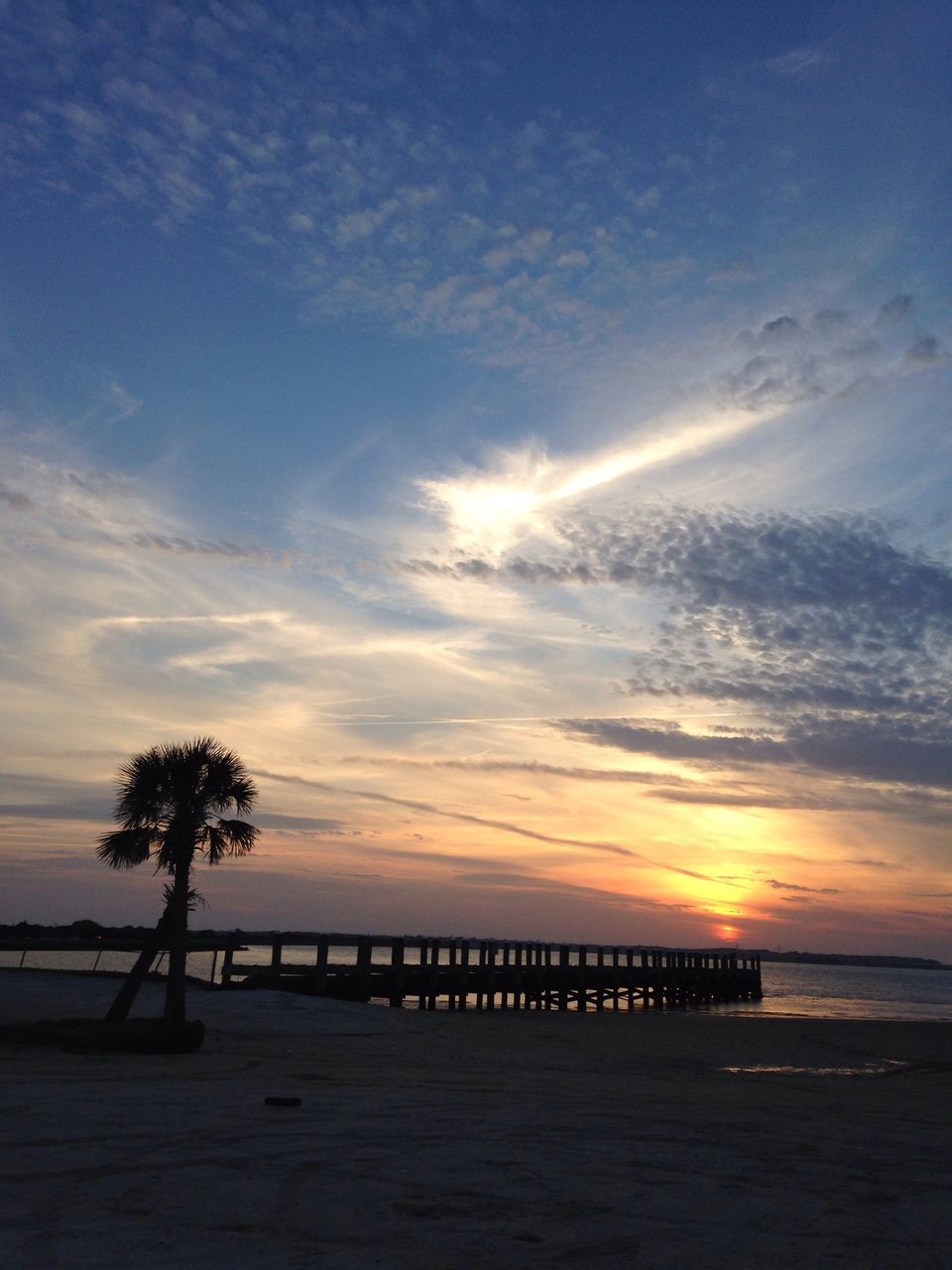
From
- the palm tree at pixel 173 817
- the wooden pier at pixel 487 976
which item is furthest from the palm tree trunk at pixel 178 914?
the wooden pier at pixel 487 976

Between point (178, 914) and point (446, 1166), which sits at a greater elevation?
point (178, 914)

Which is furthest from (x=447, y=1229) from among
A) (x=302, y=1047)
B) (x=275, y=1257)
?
(x=302, y=1047)

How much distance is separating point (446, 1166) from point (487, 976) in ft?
122

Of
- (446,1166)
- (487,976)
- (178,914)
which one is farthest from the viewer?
(487,976)

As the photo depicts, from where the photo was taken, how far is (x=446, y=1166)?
917cm

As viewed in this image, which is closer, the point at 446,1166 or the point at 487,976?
the point at 446,1166

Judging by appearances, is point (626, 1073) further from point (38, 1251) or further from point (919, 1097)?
point (38, 1251)

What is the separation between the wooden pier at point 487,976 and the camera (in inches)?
1340

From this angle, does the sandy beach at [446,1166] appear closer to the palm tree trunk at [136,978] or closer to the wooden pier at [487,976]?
the palm tree trunk at [136,978]

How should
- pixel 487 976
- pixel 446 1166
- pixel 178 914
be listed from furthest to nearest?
1. pixel 487 976
2. pixel 178 914
3. pixel 446 1166

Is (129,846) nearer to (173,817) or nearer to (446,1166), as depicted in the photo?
(173,817)

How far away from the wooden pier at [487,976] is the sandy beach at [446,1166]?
52.8 feet

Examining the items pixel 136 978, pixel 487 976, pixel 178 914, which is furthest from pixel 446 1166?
pixel 487 976

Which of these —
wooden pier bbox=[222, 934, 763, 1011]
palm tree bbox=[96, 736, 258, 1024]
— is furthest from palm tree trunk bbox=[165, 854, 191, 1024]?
wooden pier bbox=[222, 934, 763, 1011]
